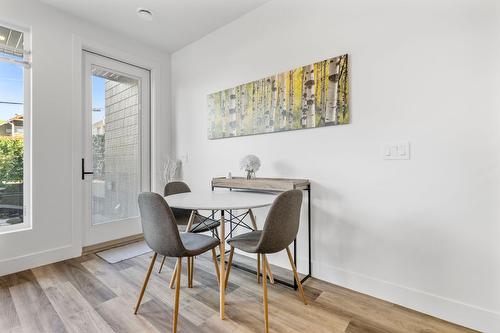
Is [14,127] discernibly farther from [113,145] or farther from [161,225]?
Answer: [161,225]

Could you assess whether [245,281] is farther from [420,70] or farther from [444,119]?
[420,70]

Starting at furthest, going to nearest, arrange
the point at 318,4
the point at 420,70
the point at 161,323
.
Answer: the point at 318,4 < the point at 420,70 < the point at 161,323

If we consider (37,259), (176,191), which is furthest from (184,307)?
(37,259)

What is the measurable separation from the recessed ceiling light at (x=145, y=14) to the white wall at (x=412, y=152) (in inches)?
47.0

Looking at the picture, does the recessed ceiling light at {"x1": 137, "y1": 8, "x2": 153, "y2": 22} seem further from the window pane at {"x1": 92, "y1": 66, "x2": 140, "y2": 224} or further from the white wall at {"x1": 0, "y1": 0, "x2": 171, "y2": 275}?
the window pane at {"x1": 92, "y1": 66, "x2": 140, "y2": 224}

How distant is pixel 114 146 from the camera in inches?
123

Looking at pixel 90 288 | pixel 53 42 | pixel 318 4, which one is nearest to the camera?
pixel 90 288

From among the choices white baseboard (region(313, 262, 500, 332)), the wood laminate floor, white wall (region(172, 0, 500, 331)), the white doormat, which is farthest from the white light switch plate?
the white doormat

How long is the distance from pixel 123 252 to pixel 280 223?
6.96ft

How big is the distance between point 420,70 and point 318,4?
40.5 inches

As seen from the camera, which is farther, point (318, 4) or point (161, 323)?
point (318, 4)

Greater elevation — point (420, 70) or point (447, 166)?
point (420, 70)

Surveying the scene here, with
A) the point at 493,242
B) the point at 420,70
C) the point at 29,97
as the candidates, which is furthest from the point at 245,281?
the point at 29,97

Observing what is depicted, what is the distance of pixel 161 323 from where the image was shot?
5.16 ft
